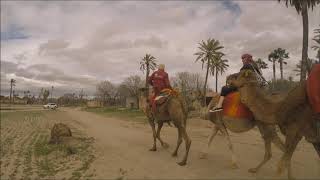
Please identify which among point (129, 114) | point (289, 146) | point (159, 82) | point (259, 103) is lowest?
point (129, 114)

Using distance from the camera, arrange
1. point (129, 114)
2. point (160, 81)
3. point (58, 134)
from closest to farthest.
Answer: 1. point (160, 81)
2. point (58, 134)
3. point (129, 114)

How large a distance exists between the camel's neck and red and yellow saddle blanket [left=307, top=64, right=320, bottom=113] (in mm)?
978

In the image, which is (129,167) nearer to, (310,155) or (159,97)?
(159,97)

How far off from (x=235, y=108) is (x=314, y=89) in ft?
8.68

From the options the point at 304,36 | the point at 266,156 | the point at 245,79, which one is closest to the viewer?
the point at 245,79

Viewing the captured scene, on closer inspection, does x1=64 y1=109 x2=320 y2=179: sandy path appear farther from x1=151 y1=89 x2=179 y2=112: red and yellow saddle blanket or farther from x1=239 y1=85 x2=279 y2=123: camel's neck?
x1=151 y1=89 x2=179 y2=112: red and yellow saddle blanket

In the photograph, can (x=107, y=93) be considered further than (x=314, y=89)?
Yes

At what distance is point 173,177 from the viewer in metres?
9.41

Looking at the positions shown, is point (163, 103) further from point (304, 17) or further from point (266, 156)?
point (304, 17)

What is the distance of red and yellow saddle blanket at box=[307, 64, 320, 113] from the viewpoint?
7.42 metres

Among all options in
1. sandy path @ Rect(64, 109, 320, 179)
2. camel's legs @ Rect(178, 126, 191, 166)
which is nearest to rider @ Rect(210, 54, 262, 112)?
camel's legs @ Rect(178, 126, 191, 166)

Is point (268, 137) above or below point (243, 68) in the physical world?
below

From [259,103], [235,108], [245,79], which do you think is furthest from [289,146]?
[235,108]

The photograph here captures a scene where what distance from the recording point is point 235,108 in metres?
9.91
